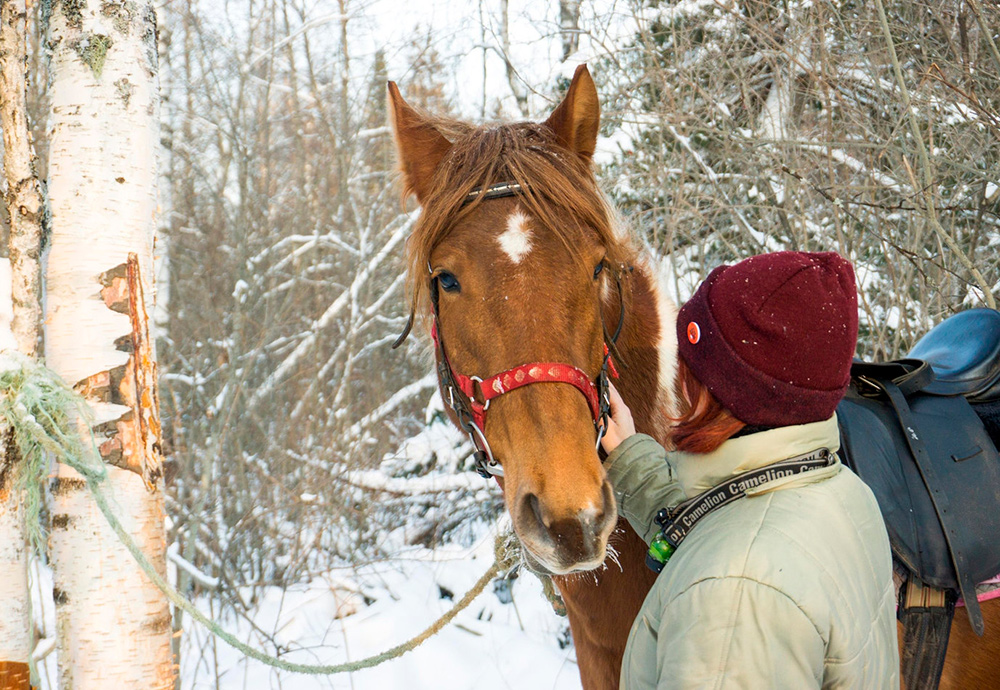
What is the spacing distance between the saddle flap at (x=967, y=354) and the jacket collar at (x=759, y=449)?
103 centimetres

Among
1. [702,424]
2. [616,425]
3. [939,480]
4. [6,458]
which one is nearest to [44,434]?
[6,458]

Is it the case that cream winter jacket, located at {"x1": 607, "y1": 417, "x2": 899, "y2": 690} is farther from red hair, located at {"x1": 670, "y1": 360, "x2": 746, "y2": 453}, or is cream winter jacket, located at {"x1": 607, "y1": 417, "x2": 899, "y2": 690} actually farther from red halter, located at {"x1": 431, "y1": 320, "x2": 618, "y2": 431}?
red halter, located at {"x1": 431, "y1": 320, "x2": 618, "y2": 431}

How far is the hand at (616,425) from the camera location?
1832 mm

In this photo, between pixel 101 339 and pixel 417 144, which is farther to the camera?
pixel 417 144

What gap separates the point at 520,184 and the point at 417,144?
1.44 feet

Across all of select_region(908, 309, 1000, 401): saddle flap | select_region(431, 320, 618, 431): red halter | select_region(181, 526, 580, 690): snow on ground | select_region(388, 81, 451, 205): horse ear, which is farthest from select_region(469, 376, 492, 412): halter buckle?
select_region(181, 526, 580, 690): snow on ground

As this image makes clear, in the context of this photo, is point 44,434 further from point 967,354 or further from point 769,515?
point 967,354

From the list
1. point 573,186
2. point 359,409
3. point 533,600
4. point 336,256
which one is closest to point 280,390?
point 359,409

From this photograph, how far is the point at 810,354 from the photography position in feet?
3.91

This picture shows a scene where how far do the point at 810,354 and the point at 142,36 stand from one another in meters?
1.97

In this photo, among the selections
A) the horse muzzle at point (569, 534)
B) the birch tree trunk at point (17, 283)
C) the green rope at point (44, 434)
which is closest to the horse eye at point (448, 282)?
the horse muzzle at point (569, 534)

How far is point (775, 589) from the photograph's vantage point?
1.06 metres

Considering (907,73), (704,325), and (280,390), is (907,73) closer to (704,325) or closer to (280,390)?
(704,325)

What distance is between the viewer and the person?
1.05 m
